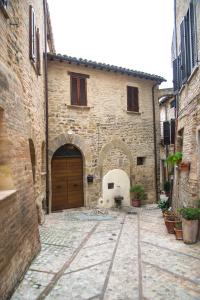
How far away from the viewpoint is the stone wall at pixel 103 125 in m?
10.1

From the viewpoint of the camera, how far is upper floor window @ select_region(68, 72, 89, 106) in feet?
34.4

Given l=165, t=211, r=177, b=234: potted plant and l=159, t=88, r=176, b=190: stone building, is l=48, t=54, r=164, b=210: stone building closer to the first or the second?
l=159, t=88, r=176, b=190: stone building

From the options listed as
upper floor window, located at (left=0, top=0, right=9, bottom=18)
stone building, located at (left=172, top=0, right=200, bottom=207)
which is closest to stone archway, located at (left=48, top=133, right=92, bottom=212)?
stone building, located at (left=172, top=0, right=200, bottom=207)

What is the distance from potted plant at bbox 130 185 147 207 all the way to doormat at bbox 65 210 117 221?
237cm

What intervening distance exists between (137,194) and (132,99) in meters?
4.76

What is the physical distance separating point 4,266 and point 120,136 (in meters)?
8.85

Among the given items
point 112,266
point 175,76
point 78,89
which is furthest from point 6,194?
point 175,76

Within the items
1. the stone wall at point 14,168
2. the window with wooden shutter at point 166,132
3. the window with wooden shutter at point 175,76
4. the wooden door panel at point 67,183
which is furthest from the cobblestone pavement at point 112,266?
the window with wooden shutter at point 175,76

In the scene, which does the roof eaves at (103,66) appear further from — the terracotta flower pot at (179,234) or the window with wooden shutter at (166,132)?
the terracotta flower pot at (179,234)

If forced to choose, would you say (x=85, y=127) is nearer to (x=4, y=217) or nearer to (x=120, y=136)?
(x=120, y=136)

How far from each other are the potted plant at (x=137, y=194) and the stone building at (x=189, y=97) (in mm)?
2846

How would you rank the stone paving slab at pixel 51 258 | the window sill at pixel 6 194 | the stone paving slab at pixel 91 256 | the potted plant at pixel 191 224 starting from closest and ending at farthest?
the window sill at pixel 6 194 < the stone paving slab at pixel 51 258 < the stone paving slab at pixel 91 256 < the potted plant at pixel 191 224

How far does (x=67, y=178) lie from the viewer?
33.9 feet

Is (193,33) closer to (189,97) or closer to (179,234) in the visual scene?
(189,97)
